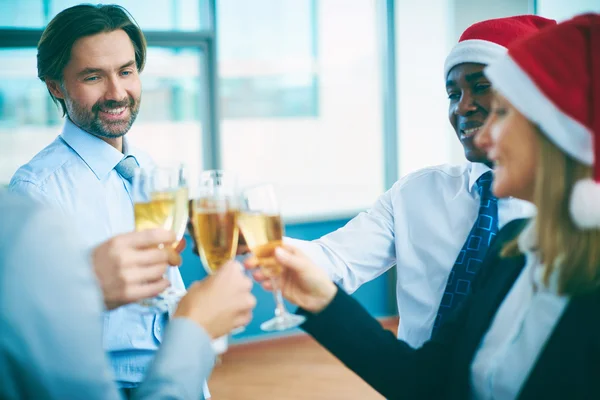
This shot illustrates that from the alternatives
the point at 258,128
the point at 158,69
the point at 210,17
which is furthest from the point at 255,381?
the point at 210,17

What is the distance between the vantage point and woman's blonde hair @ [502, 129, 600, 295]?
1.06 m

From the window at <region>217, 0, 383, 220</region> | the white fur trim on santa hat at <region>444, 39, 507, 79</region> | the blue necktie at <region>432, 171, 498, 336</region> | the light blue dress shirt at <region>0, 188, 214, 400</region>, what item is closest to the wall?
the window at <region>217, 0, 383, 220</region>

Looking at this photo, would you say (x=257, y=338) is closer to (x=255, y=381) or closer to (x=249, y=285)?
(x=255, y=381)

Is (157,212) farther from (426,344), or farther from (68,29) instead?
(68,29)

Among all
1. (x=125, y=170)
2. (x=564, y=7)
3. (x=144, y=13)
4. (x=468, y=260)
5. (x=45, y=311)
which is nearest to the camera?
(x=45, y=311)

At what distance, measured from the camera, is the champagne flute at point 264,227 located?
1173mm

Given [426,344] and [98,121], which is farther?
[98,121]

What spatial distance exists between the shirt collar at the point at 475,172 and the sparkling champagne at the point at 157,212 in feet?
3.17

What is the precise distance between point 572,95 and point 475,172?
2.43 feet

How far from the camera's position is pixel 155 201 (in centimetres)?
113

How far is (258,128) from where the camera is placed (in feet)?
16.5

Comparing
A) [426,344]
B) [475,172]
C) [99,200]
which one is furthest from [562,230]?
[99,200]

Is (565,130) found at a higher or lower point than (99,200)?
higher

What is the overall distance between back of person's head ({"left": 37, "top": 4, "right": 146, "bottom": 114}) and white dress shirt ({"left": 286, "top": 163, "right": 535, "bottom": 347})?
36.9 inches
